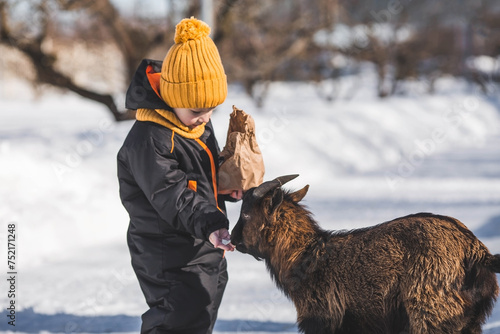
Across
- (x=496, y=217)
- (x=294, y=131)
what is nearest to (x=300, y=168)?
(x=294, y=131)

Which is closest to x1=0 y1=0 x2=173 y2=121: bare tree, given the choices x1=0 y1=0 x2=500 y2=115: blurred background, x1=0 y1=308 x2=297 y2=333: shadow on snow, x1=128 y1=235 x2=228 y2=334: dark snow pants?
x1=0 y1=0 x2=500 y2=115: blurred background

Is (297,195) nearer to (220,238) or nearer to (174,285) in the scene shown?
(220,238)

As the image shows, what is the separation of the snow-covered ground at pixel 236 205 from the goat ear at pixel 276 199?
1.68 metres

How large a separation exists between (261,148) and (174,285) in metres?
7.88

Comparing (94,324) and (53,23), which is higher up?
(53,23)

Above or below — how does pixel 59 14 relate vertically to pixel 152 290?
above

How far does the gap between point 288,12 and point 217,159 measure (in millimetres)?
18680

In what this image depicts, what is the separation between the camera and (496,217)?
782cm

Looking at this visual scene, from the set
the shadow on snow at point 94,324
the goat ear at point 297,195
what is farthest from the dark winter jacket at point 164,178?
the shadow on snow at point 94,324

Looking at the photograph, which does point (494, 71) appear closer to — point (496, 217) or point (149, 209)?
point (496, 217)

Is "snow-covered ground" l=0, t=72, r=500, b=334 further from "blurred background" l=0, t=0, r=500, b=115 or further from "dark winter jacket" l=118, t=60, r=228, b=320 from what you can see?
"blurred background" l=0, t=0, r=500, b=115

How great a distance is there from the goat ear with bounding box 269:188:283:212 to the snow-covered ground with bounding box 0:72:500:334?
1.68 m

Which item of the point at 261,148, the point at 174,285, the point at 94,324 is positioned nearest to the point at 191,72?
the point at 174,285

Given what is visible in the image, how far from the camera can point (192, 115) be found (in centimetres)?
320
